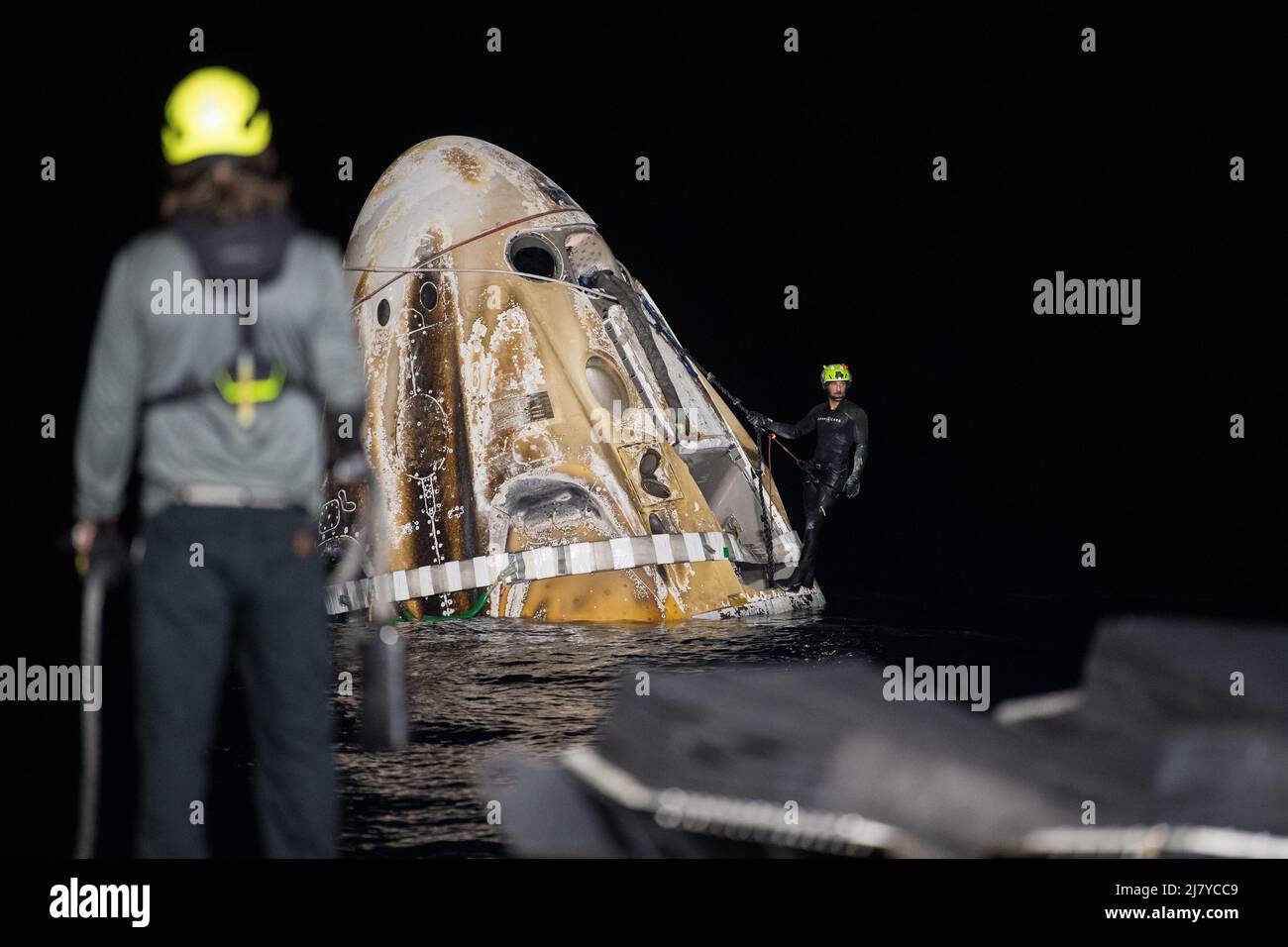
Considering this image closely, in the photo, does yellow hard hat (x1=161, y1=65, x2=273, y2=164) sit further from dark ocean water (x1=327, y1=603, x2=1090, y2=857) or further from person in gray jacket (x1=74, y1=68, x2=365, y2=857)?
dark ocean water (x1=327, y1=603, x2=1090, y2=857)

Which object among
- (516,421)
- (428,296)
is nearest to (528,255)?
(428,296)

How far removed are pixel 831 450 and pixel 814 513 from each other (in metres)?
0.51

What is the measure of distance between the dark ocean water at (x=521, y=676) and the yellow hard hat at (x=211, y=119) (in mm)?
1320

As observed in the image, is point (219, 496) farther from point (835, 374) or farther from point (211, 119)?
point (835, 374)

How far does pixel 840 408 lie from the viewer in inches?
412

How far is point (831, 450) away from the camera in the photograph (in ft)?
34.4

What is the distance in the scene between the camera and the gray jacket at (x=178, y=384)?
280 cm

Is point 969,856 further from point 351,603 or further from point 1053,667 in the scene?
point 351,603

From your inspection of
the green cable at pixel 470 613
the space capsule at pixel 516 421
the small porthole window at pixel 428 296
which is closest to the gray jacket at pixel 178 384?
the space capsule at pixel 516 421

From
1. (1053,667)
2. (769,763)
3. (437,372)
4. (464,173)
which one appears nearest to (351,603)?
(437,372)

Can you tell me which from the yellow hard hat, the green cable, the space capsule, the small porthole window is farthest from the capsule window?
the yellow hard hat

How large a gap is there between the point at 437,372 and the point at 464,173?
162 centimetres

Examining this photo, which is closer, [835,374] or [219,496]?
[219,496]

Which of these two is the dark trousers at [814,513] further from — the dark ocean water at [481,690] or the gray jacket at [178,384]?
the gray jacket at [178,384]
